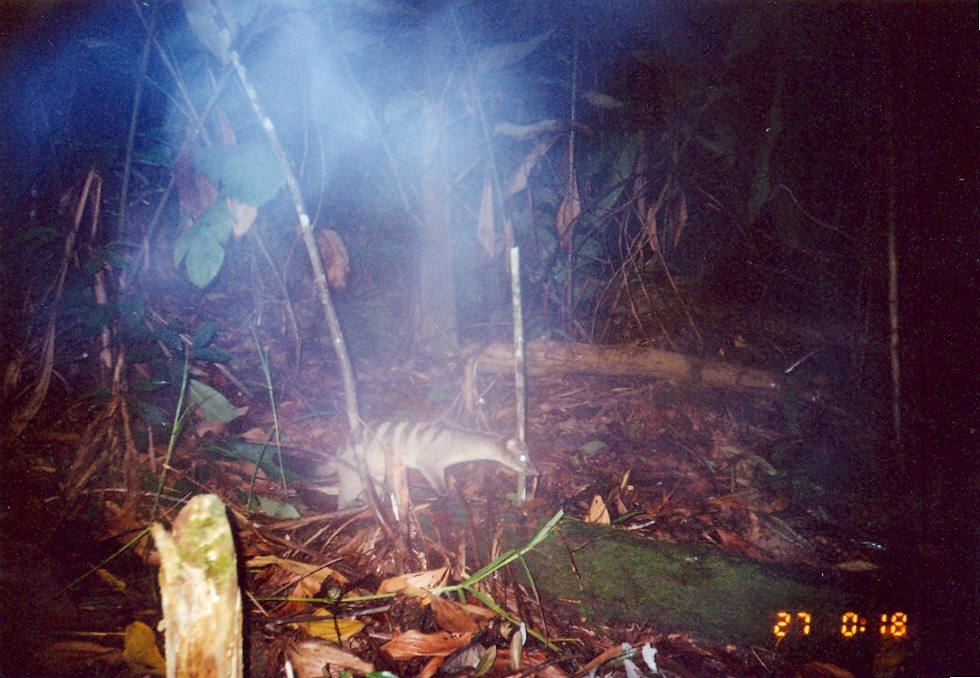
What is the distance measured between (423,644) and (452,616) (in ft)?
0.46

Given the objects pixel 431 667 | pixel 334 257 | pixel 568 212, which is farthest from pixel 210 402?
pixel 568 212

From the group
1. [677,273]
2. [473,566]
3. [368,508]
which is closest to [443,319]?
[368,508]

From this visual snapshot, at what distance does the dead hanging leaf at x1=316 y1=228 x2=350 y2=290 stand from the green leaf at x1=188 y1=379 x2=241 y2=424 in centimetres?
98

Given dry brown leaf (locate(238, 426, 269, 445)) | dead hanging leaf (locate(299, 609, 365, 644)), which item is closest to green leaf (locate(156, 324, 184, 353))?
dry brown leaf (locate(238, 426, 269, 445))

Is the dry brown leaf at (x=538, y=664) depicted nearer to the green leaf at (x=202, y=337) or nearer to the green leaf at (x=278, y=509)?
the green leaf at (x=278, y=509)

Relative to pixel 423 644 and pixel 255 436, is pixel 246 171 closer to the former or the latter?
pixel 255 436

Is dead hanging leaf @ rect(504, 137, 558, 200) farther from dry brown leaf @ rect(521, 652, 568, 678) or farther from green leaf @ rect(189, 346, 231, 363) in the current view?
dry brown leaf @ rect(521, 652, 568, 678)

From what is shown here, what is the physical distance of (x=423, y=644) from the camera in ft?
5.46

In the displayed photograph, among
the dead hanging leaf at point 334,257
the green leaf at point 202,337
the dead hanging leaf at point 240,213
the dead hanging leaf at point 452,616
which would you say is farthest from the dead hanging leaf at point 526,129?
the dead hanging leaf at point 452,616

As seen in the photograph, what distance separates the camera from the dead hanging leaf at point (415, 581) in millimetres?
1854

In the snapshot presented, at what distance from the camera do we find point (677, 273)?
509 centimetres

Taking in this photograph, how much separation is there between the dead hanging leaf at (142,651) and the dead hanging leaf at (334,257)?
1.44 meters

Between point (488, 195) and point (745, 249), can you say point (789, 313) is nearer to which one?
point (745, 249)

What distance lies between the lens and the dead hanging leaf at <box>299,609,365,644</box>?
167 centimetres
